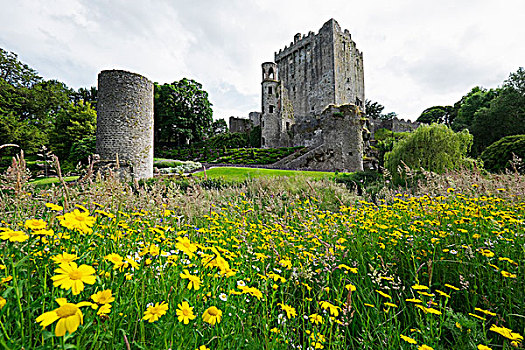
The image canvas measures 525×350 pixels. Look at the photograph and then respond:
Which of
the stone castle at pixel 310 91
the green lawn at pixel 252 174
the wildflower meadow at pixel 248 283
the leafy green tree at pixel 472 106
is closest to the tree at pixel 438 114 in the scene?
the stone castle at pixel 310 91

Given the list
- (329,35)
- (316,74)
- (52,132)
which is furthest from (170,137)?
(329,35)

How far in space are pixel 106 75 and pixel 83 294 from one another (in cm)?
1453

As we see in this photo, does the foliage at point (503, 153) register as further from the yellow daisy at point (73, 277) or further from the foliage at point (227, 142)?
the foliage at point (227, 142)

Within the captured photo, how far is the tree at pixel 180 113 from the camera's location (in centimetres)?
3173

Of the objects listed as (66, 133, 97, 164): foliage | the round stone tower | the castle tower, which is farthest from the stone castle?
(66, 133, 97, 164): foliage

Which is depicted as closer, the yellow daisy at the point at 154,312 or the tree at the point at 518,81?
the yellow daisy at the point at 154,312

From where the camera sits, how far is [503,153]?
1213cm

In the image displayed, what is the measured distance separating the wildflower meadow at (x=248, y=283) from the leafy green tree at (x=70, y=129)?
80.2 feet

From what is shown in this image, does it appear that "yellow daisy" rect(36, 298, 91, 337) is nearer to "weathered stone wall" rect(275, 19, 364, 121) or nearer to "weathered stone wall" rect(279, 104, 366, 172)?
"weathered stone wall" rect(279, 104, 366, 172)

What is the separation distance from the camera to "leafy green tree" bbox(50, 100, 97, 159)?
2177 cm

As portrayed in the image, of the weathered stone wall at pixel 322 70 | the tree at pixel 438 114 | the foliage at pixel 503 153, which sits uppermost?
the weathered stone wall at pixel 322 70

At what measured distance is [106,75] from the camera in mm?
12430

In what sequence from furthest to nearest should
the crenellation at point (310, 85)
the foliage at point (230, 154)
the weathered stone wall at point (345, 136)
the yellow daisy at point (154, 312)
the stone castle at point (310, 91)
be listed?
the crenellation at point (310, 85)
the stone castle at point (310, 91)
the foliage at point (230, 154)
the weathered stone wall at point (345, 136)
the yellow daisy at point (154, 312)

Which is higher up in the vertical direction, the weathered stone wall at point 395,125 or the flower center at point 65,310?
the weathered stone wall at point 395,125
